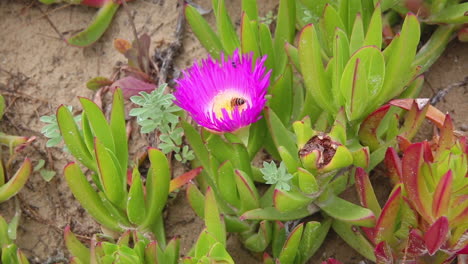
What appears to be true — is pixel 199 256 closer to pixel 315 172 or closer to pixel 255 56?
pixel 315 172

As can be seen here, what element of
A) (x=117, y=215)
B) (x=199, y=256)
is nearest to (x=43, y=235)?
(x=117, y=215)

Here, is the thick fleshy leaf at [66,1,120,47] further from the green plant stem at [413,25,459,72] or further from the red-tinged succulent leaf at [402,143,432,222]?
the red-tinged succulent leaf at [402,143,432,222]

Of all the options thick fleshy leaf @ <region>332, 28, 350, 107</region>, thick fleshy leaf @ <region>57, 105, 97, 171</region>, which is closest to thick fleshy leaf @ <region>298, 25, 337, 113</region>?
thick fleshy leaf @ <region>332, 28, 350, 107</region>

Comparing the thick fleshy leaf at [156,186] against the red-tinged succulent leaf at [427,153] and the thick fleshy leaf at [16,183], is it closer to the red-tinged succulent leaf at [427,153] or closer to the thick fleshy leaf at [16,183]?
the thick fleshy leaf at [16,183]

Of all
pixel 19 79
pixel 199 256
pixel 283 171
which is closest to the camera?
pixel 199 256

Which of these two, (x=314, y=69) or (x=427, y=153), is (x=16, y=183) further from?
(x=427, y=153)
